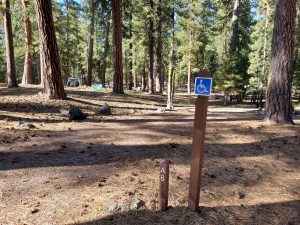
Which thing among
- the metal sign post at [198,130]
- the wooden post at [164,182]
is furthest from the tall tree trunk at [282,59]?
the wooden post at [164,182]

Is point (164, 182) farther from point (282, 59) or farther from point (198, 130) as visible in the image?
point (282, 59)

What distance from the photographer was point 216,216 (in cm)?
421

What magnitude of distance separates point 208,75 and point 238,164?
3.06 m

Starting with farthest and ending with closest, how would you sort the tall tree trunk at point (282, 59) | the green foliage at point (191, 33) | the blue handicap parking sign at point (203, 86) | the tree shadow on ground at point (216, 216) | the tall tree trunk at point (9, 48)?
the green foliage at point (191, 33), the tall tree trunk at point (9, 48), the tall tree trunk at point (282, 59), the tree shadow on ground at point (216, 216), the blue handicap parking sign at point (203, 86)

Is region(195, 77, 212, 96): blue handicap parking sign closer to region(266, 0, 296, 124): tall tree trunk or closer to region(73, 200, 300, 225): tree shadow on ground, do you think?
region(73, 200, 300, 225): tree shadow on ground

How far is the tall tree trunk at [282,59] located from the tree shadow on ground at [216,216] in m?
4.84

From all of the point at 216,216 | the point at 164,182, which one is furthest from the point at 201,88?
the point at 216,216

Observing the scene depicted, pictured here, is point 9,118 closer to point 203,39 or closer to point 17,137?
point 17,137

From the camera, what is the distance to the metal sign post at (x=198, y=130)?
3805mm

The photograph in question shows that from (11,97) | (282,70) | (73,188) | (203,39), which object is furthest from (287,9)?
(203,39)

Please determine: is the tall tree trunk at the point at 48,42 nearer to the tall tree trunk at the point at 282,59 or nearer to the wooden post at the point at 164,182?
the tall tree trunk at the point at 282,59

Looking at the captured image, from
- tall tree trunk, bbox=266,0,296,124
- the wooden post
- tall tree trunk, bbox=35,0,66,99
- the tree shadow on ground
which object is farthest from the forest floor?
tall tree trunk, bbox=35,0,66,99

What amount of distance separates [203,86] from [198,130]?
0.54 metres

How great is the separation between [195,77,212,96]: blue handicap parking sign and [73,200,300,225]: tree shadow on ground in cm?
157
